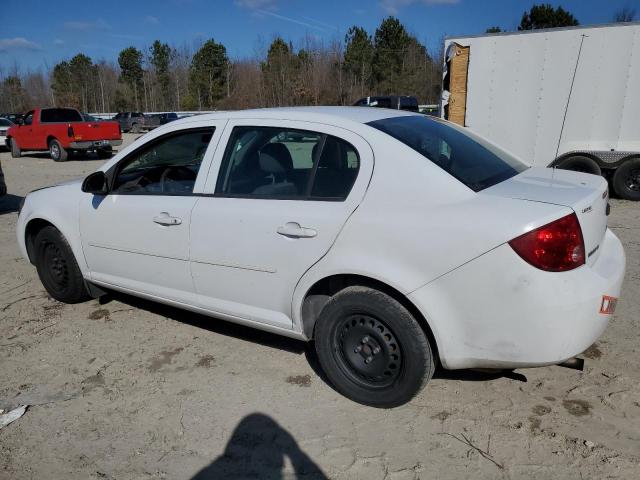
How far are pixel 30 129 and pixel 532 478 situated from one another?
20.1 metres

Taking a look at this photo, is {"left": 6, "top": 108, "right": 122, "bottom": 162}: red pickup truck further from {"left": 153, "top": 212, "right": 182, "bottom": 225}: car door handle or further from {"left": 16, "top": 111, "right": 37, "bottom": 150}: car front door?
{"left": 153, "top": 212, "right": 182, "bottom": 225}: car door handle

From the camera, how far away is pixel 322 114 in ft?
10.6

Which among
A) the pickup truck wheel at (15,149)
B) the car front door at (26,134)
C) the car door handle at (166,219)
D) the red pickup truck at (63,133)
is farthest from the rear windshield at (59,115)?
the car door handle at (166,219)

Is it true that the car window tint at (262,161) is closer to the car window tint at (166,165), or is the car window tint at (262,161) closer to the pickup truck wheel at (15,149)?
the car window tint at (166,165)

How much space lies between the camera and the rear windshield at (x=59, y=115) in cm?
1797

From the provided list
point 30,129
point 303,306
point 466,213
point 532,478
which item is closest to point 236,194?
point 303,306

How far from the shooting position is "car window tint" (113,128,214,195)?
3.70m

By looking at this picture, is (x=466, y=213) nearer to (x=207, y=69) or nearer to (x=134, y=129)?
(x=134, y=129)

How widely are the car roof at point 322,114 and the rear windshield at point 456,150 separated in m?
0.10

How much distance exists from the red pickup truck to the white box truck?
40.1 ft

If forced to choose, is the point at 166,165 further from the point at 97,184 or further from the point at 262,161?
the point at 262,161

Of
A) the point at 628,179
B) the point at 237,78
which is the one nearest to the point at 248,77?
the point at 237,78

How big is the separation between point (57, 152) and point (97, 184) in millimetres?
15714

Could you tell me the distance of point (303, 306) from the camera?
315 centimetres
